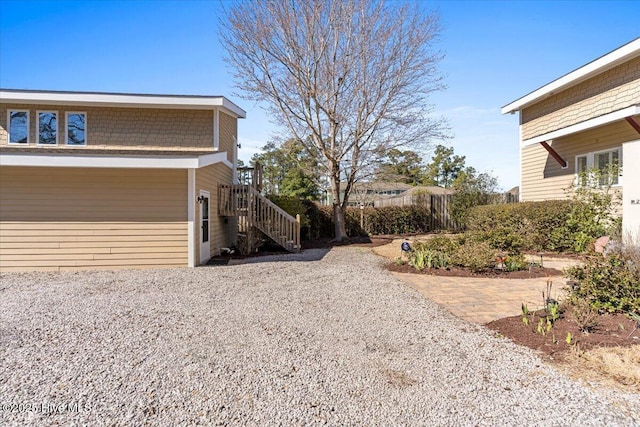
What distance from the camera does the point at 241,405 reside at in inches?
98.0

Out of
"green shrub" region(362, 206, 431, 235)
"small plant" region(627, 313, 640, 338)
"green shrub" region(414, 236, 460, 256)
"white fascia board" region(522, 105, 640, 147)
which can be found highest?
"white fascia board" region(522, 105, 640, 147)

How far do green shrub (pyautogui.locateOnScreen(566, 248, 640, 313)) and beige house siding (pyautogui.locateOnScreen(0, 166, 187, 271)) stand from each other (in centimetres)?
799

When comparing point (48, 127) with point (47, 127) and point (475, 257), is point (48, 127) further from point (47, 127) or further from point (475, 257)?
point (475, 257)

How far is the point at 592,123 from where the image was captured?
949 centimetres

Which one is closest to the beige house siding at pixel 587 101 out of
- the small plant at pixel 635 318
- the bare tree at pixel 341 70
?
the bare tree at pixel 341 70

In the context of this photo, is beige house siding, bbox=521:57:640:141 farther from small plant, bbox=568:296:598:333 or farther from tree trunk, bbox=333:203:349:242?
tree trunk, bbox=333:203:349:242

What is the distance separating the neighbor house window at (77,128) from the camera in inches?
409

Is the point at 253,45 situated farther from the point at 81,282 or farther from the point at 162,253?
the point at 81,282

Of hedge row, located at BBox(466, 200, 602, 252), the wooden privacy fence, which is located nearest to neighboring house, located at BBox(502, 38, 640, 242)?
hedge row, located at BBox(466, 200, 602, 252)

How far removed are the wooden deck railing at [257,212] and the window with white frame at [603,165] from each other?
8.65 metres

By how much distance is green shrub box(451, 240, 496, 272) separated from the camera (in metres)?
7.06

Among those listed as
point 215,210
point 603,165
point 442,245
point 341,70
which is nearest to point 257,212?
point 215,210

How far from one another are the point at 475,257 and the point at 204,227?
698 cm

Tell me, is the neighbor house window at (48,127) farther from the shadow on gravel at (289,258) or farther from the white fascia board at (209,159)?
the shadow on gravel at (289,258)
